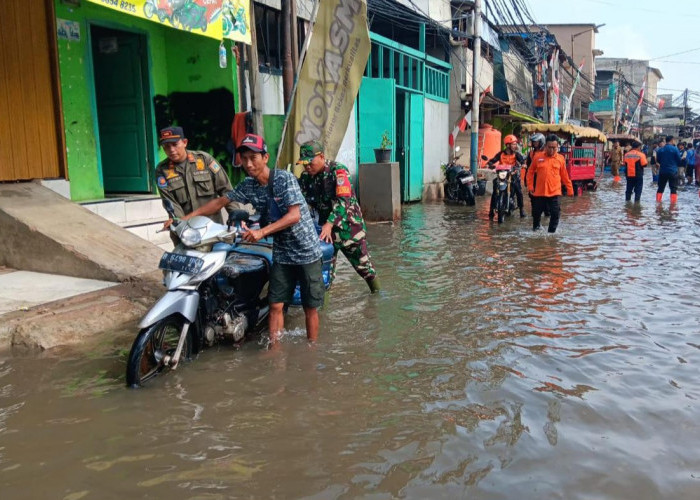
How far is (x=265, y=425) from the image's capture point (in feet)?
11.3

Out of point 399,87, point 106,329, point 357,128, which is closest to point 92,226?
point 106,329

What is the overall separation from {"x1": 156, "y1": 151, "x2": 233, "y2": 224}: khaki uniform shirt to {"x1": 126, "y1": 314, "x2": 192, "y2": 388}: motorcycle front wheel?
137 centimetres

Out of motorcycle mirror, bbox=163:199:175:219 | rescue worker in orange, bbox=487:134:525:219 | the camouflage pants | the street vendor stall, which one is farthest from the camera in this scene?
the street vendor stall

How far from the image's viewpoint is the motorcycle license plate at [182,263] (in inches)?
159

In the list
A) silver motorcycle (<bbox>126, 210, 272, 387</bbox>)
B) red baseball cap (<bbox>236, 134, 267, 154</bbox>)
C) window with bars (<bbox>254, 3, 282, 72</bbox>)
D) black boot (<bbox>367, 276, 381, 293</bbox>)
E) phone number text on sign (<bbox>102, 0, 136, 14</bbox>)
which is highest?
window with bars (<bbox>254, 3, 282, 72</bbox>)

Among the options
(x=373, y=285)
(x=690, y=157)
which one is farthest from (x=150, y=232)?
(x=690, y=157)

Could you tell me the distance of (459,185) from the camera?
639 inches

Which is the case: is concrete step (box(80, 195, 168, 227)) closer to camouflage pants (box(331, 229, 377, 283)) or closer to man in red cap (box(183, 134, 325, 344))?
camouflage pants (box(331, 229, 377, 283))

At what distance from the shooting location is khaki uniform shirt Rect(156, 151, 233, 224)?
5262mm

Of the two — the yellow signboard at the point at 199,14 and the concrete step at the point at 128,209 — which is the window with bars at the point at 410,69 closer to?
the yellow signboard at the point at 199,14

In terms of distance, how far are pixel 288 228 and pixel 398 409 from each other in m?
1.62

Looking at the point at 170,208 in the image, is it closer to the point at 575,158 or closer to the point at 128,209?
the point at 128,209

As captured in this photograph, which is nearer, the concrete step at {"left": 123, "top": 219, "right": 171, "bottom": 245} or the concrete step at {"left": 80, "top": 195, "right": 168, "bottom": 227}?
the concrete step at {"left": 80, "top": 195, "right": 168, "bottom": 227}

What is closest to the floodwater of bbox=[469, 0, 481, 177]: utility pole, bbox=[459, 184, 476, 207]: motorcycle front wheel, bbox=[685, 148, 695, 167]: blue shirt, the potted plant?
the potted plant
